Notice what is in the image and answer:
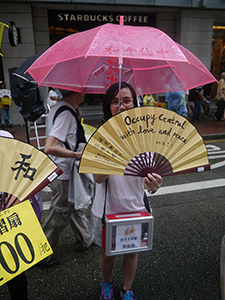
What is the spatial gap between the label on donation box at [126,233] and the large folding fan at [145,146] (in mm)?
304

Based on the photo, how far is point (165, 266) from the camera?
262cm

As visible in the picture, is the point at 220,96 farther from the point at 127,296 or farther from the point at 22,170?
the point at 22,170

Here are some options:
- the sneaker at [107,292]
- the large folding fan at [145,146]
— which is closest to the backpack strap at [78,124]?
the large folding fan at [145,146]

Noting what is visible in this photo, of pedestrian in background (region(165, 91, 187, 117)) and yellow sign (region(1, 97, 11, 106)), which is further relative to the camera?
yellow sign (region(1, 97, 11, 106))

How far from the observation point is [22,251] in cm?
131

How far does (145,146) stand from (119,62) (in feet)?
2.88

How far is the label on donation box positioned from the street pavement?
838mm

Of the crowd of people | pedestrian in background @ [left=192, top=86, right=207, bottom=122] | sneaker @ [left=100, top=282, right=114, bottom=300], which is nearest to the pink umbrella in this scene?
the crowd of people

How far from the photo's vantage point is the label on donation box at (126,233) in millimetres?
1619

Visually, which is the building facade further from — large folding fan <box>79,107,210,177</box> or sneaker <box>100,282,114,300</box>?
large folding fan <box>79,107,210,177</box>

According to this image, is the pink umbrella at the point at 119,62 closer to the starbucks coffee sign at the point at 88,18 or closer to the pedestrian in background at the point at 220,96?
the pedestrian in background at the point at 220,96

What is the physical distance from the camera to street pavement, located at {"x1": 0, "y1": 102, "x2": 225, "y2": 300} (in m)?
2.29

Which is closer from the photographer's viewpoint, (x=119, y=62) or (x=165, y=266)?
(x=119, y=62)

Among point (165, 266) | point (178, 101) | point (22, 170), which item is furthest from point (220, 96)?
point (22, 170)
